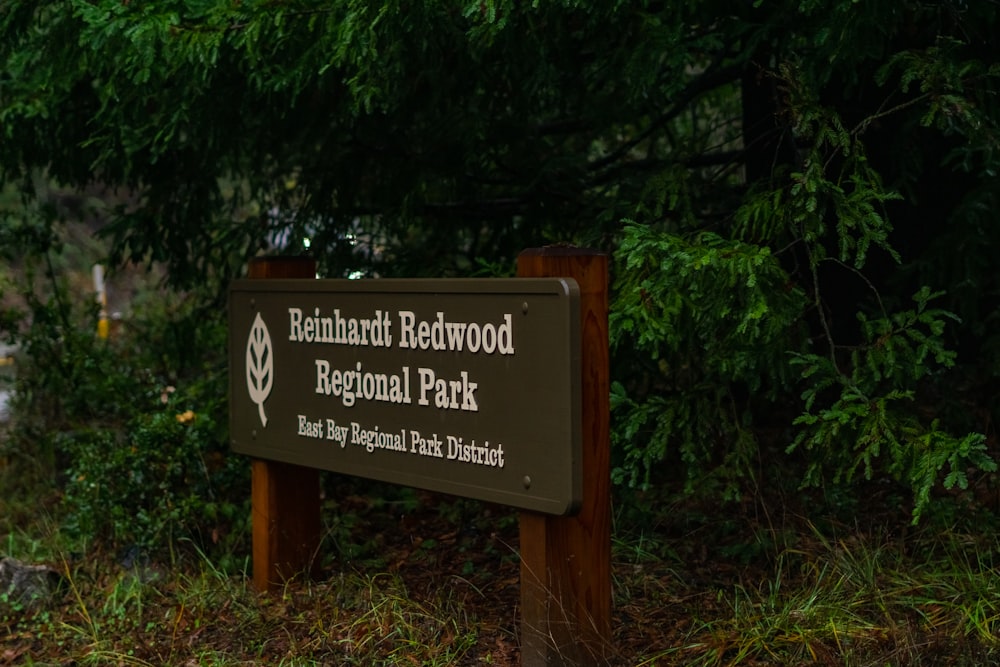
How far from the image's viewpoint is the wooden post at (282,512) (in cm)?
519

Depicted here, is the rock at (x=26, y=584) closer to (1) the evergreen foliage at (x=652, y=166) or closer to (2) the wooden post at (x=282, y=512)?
(2) the wooden post at (x=282, y=512)

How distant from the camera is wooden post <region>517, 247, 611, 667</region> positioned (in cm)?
380

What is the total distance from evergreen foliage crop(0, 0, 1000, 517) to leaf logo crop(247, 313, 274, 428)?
983mm

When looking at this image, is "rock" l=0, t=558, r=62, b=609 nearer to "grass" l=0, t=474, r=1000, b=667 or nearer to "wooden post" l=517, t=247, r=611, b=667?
"grass" l=0, t=474, r=1000, b=667

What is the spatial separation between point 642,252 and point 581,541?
3.44 ft

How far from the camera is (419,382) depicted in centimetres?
424

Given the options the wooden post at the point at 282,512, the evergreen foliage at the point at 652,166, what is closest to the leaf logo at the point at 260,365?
the wooden post at the point at 282,512

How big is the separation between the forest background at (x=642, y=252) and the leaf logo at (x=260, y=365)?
0.86 meters

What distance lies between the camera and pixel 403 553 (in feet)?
18.6

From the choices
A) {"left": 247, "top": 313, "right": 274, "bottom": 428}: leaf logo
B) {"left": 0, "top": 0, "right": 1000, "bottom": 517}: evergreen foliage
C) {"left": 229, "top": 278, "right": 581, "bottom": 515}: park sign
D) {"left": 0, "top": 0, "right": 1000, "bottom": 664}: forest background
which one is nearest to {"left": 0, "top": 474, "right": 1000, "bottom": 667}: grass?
{"left": 0, "top": 0, "right": 1000, "bottom": 664}: forest background

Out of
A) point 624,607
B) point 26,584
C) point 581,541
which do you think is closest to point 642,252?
point 581,541

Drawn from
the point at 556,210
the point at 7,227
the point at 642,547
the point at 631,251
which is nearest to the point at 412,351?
the point at 631,251

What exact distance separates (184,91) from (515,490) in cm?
254

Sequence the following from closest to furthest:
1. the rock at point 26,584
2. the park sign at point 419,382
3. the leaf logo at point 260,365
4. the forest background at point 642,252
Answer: the park sign at point 419,382, the forest background at point 642,252, the leaf logo at point 260,365, the rock at point 26,584
